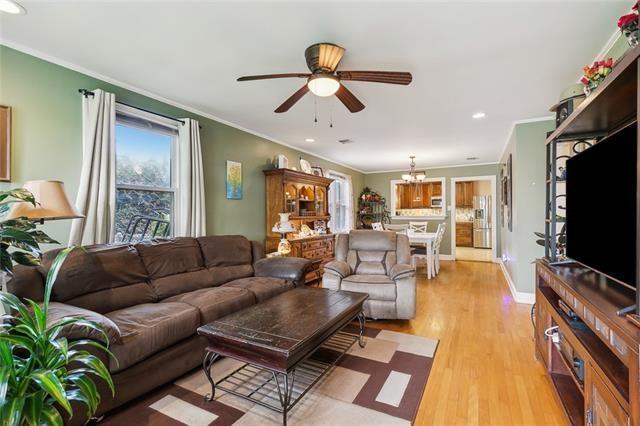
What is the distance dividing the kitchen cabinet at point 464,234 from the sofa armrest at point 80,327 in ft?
33.3

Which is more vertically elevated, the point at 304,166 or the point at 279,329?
the point at 304,166

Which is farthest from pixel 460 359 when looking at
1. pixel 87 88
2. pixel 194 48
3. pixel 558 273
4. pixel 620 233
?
pixel 87 88

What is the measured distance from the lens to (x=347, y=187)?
783 cm

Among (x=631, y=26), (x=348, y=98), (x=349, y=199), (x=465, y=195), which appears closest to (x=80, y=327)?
(x=348, y=98)

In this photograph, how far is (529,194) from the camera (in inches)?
160

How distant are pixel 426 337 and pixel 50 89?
13.2ft

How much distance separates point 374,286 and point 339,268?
46 centimetres

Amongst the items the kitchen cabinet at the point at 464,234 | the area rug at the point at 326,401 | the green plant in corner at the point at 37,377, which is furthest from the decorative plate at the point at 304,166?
the kitchen cabinet at the point at 464,234

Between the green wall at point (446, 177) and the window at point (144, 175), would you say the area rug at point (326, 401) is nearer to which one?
the window at point (144, 175)

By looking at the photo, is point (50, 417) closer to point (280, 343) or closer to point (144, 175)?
point (280, 343)

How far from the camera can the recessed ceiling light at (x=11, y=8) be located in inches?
70.6

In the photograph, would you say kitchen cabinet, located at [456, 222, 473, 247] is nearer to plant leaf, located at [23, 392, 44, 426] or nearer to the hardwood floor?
the hardwood floor

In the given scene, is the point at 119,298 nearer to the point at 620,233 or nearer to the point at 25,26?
the point at 25,26

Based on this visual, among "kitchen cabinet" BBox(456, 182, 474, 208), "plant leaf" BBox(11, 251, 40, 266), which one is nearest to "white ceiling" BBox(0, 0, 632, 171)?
"plant leaf" BBox(11, 251, 40, 266)
